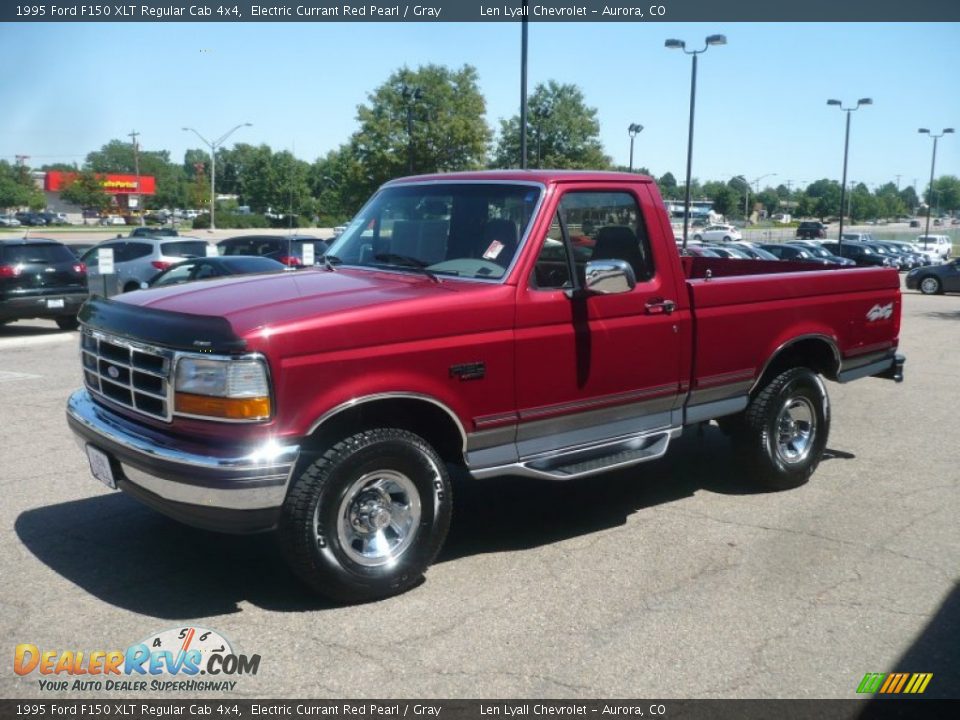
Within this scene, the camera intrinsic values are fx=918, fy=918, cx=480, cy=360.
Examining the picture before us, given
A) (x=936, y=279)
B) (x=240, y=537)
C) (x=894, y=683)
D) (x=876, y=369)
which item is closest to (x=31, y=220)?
(x=936, y=279)

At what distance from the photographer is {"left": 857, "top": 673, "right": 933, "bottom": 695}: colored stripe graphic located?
3.82m

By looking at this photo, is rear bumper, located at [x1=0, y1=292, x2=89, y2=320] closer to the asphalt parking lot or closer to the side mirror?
the asphalt parking lot

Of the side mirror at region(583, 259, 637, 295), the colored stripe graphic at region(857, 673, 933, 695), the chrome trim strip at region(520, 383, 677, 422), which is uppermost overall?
the side mirror at region(583, 259, 637, 295)

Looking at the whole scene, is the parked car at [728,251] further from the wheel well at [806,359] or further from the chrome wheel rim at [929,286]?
the wheel well at [806,359]

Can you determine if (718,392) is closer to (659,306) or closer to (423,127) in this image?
(659,306)

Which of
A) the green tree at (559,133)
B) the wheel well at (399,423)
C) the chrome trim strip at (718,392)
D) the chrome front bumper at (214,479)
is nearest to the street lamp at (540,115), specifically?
the green tree at (559,133)

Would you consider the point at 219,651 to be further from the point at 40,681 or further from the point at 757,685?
the point at 757,685

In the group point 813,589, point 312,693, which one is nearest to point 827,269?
point 813,589

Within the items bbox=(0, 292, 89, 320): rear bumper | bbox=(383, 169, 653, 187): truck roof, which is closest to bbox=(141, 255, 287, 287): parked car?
bbox=(0, 292, 89, 320): rear bumper

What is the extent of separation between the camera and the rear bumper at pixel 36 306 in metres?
15.4

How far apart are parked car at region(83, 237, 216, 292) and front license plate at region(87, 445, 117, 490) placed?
14.5 m

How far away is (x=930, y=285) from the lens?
30078mm

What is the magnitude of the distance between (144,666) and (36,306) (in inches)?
525

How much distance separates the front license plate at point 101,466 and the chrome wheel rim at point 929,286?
30.4 metres
